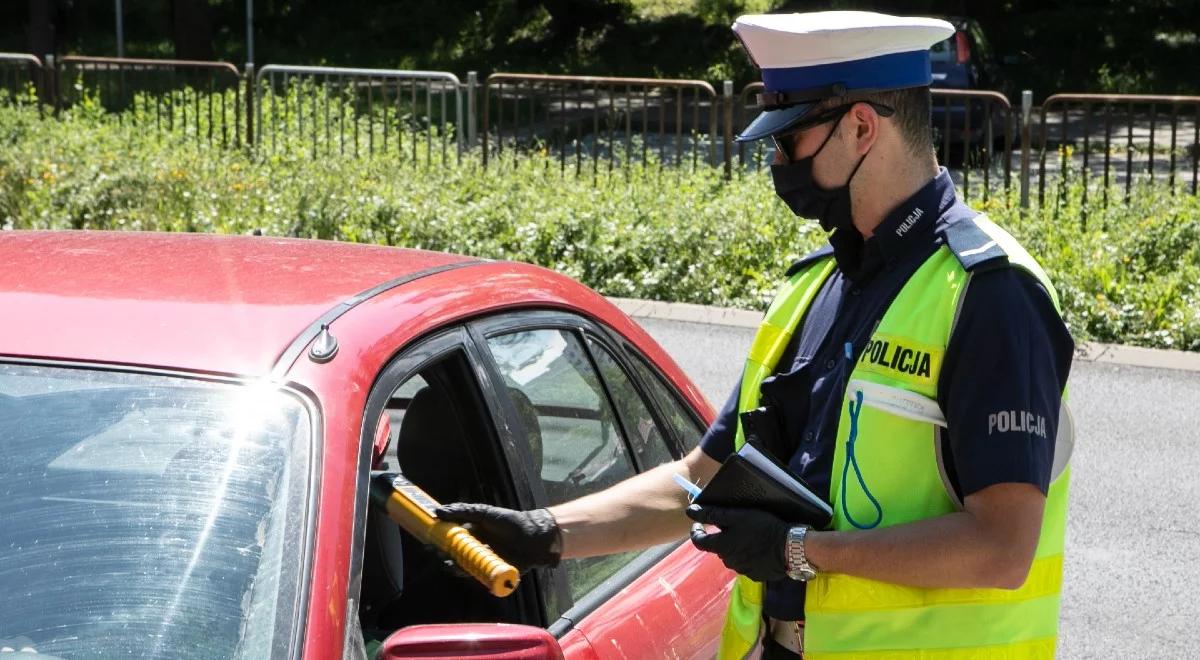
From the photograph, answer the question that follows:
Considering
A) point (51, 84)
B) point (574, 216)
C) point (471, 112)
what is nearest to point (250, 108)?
point (471, 112)

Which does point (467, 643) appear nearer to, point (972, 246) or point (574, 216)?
point (972, 246)

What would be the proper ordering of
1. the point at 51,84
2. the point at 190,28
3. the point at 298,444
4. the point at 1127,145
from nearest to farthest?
the point at 298,444, the point at 1127,145, the point at 51,84, the point at 190,28

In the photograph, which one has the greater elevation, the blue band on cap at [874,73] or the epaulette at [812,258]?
the blue band on cap at [874,73]

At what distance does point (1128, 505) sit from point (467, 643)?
4.89 metres

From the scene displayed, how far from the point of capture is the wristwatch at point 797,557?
2.29m

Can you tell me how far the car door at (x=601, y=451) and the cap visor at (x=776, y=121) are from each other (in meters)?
0.58

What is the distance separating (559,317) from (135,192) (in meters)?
9.54

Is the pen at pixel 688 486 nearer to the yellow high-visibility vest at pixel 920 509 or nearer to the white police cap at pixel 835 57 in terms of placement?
the yellow high-visibility vest at pixel 920 509

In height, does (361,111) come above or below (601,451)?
above

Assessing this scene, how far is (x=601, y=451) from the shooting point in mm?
3053

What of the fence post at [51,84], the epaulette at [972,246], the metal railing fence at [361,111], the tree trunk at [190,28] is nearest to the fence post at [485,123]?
the metal railing fence at [361,111]

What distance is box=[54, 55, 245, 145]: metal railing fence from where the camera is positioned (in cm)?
1381

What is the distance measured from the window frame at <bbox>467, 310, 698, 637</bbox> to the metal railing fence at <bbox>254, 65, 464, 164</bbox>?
9.78m

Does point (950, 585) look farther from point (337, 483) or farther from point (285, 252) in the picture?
point (285, 252)
